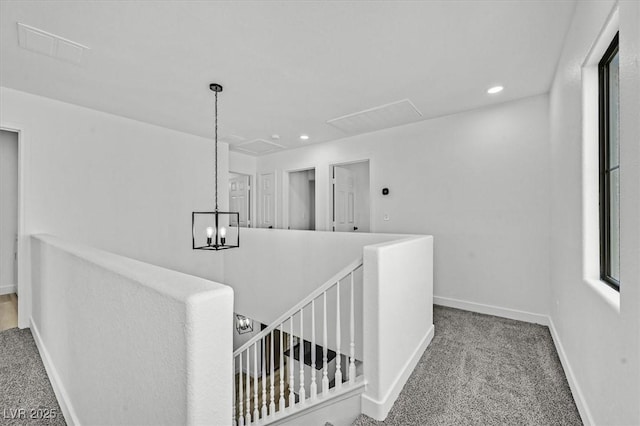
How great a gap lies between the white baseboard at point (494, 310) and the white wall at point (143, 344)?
3.56 metres

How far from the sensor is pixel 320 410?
2086mm

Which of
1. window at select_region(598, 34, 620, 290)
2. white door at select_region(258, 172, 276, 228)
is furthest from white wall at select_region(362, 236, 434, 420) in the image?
white door at select_region(258, 172, 276, 228)

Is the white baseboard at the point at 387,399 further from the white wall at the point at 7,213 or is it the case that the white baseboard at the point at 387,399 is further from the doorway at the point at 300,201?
the white wall at the point at 7,213

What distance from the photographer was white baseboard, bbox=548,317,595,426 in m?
1.62

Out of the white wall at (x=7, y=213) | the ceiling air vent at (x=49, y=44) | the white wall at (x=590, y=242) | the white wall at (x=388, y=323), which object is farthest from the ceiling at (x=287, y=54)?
the white wall at (x=7, y=213)

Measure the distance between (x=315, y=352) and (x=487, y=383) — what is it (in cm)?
192

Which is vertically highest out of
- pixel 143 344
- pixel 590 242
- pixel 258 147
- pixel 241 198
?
pixel 258 147

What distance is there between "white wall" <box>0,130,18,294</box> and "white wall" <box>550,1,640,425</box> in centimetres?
648

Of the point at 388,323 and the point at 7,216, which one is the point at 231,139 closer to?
the point at 7,216

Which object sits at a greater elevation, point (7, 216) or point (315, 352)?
point (7, 216)

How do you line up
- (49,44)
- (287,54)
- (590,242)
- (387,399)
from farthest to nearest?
(287,54)
(49,44)
(387,399)
(590,242)

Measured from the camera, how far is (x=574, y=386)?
6.22 ft

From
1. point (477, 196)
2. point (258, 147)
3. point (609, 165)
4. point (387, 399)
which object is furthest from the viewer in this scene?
point (258, 147)

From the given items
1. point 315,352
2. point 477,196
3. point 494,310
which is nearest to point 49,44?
point 315,352
